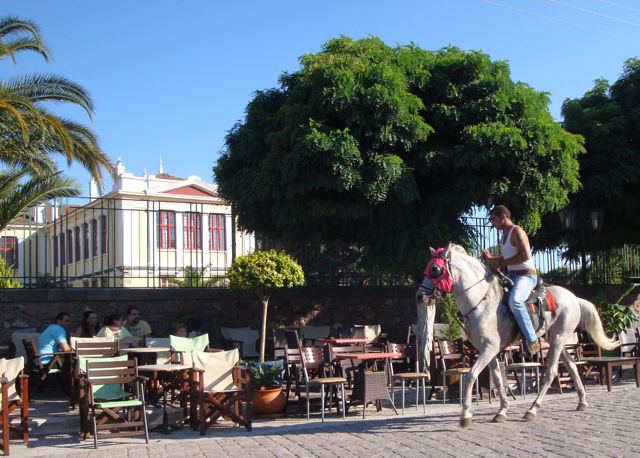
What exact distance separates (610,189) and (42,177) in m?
13.3

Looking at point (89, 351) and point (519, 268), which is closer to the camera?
point (519, 268)

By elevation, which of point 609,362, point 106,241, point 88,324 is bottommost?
point 609,362

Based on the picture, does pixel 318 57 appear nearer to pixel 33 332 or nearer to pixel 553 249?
pixel 33 332

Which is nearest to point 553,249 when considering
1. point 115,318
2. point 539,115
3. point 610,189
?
point 610,189

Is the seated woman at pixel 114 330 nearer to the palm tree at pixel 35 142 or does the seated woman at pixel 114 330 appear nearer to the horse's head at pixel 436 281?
the palm tree at pixel 35 142

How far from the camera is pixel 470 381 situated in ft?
28.8

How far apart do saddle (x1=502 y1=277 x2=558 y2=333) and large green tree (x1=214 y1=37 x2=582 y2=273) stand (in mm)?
4197

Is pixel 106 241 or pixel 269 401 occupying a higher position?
pixel 106 241

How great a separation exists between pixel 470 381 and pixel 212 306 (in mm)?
8397

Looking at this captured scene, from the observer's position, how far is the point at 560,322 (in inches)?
394

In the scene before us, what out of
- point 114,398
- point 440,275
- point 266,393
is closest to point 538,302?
point 440,275

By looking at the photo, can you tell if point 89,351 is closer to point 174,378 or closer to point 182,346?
point 182,346

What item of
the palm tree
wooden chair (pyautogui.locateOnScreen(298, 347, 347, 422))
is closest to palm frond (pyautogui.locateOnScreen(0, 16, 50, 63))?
the palm tree

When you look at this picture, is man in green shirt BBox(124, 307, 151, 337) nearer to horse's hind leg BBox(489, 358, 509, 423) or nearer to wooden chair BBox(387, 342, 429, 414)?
wooden chair BBox(387, 342, 429, 414)
